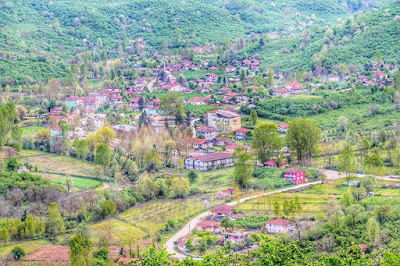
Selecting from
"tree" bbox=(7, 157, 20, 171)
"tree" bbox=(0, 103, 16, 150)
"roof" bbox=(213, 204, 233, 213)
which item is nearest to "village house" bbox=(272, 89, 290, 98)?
"tree" bbox=(0, 103, 16, 150)

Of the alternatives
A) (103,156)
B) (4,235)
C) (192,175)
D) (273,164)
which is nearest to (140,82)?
(103,156)

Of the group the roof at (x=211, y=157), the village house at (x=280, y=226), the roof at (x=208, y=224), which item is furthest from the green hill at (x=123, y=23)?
the village house at (x=280, y=226)

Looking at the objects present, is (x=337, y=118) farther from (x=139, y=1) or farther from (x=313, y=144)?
(x=139, y=1)

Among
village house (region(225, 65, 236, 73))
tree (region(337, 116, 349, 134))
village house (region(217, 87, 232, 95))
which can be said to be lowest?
tree (region(337, 116, 349, 134))

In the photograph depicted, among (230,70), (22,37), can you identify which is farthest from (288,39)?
(22,37)

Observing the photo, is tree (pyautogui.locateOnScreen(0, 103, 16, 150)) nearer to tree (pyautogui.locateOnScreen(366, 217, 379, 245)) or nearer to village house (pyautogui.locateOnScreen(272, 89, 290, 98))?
village house (pyautogui.locateOnScreen(272, 89, 290, 98))

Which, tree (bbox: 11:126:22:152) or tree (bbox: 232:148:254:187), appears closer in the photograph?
tree (bbox: 232:148:254:187)

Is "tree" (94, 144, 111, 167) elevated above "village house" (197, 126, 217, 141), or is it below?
below
